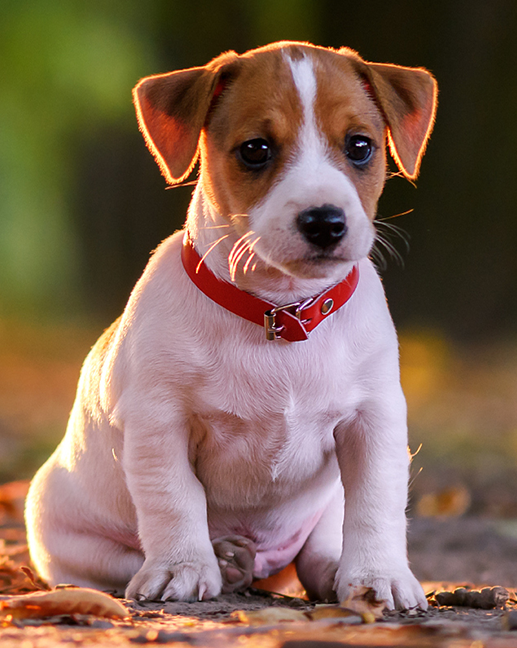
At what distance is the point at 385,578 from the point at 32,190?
13.6 meters

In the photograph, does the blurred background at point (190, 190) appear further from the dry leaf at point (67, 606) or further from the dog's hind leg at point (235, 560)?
the dry leaf at point (67, 606)

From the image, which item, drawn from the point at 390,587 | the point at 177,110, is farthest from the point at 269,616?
the point at 177,110

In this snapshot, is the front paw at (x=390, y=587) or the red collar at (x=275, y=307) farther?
the red collar at (x=275, y=307)

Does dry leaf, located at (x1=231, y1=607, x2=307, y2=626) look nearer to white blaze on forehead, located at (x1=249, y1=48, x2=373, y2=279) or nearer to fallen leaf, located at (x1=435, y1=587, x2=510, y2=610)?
fallen leaf, located at (x1=435, y1=587, x2=510, y2=610)

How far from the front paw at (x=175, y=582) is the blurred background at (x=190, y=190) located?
10.6 ft

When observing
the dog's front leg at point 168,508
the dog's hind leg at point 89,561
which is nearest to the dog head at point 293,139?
the dog's front leg at point 168,508

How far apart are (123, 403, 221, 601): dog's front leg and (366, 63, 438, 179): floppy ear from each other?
1.44 meters

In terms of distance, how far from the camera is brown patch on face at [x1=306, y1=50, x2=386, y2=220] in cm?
336

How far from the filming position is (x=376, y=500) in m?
3.42

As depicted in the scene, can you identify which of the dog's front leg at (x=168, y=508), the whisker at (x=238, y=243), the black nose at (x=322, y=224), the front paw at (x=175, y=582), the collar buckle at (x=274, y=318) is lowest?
the front paw at (x=175, y=582)

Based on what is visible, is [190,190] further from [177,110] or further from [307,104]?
[307,104]

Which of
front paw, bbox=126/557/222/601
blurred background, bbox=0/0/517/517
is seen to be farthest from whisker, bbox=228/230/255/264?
blurred background, bbox=0/0/517/517

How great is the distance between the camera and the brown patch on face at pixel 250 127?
10.9 ft

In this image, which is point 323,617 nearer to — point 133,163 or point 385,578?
point 385,578
